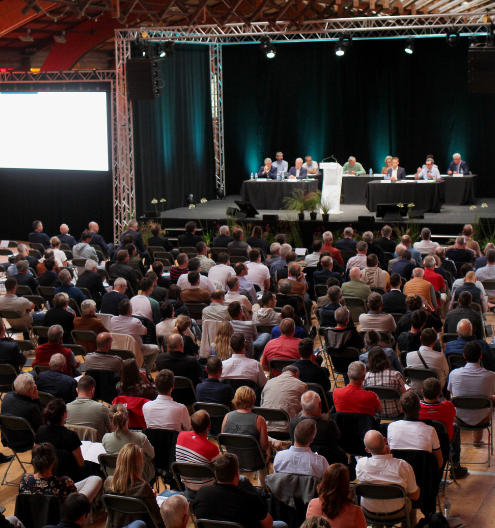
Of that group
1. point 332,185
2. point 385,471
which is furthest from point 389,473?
point 332,185

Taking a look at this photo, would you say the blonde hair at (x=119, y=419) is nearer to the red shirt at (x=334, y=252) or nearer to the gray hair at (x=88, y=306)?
the gray hair at (x=88, y=306)

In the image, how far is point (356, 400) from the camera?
5.18 meters

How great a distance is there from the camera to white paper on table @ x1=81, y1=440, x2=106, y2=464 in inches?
197

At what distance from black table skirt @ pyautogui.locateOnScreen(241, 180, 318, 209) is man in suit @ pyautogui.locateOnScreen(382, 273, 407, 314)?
332 inches

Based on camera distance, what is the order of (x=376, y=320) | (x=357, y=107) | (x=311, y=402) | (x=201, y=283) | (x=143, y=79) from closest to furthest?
(x=311, y=402) → (x=376, y=320) → (x=201, y=283) → (x=143, y=79) → (x=357, y=107)

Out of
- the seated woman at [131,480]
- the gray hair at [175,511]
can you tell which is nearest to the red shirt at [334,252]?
the seated woman at [131,480]

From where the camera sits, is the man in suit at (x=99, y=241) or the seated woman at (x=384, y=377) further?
the man in suit at (x=99, y=241)

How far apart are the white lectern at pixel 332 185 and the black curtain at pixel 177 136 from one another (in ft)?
12.8

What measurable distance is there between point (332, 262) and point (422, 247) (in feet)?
6.13

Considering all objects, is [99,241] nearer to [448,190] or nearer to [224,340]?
[224,340]

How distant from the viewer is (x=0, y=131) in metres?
16.9

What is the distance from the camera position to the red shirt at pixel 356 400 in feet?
17.0

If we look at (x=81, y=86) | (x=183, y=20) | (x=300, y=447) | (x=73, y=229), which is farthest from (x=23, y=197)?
(x=300, y=447)

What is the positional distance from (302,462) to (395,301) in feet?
12.7
